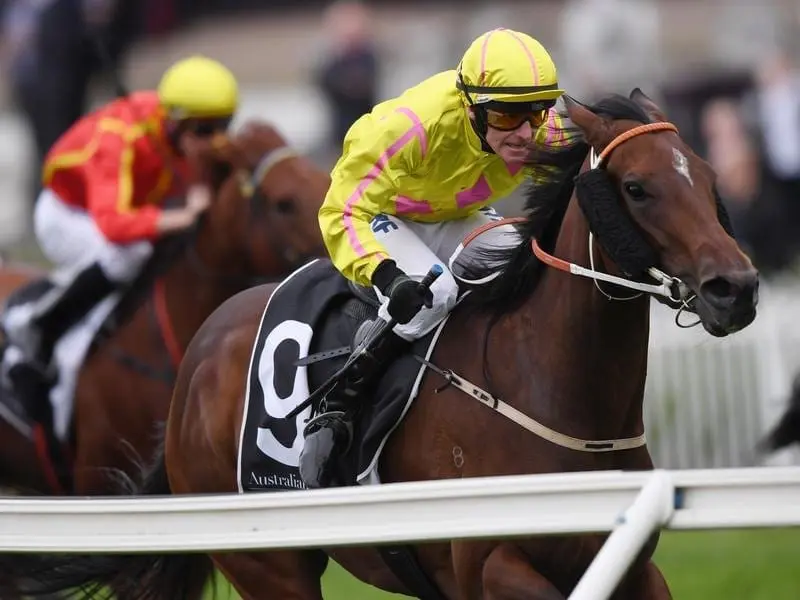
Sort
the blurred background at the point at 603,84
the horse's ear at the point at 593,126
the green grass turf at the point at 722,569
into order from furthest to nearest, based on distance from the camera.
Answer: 1. the blurred background at the point at 603,84
2. the green grass turf at the point at 722,569
3. the horse's ear at the point at 593,126

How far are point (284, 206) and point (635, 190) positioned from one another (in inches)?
133

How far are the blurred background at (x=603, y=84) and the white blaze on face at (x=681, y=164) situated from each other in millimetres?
3457

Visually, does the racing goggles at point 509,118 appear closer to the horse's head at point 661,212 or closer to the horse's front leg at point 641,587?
the horse's head at point 661,212

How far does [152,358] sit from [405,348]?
8.76 feet

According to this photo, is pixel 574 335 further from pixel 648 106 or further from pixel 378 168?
pixel 378 168

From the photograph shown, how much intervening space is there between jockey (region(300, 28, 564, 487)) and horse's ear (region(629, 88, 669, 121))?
0.20 metres

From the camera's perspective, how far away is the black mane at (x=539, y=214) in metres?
4.25

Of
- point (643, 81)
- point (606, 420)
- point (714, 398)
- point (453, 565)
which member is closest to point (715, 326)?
point (606, 420)

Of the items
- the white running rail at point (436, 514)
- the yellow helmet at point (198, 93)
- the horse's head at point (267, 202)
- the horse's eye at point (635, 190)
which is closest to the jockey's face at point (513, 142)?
the horse's eye at point (635, 190)

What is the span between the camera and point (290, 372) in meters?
4.80

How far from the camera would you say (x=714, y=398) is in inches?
368

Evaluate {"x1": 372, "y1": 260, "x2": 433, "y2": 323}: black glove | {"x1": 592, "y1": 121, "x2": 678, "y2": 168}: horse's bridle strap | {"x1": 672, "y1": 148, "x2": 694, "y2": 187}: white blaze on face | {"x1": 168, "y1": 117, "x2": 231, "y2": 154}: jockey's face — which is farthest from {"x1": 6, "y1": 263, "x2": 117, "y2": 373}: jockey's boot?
{"x1": 672, "y1": 148, "x2": 694, "y2": 187}: white blaze on face

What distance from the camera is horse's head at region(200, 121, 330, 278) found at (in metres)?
7.12

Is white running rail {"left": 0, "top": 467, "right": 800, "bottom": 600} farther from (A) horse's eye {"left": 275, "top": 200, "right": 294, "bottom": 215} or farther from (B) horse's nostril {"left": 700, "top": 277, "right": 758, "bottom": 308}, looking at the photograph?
(A) horse's eye {"left": 275, "top": 200, "right": 294, "bottom": 215}
